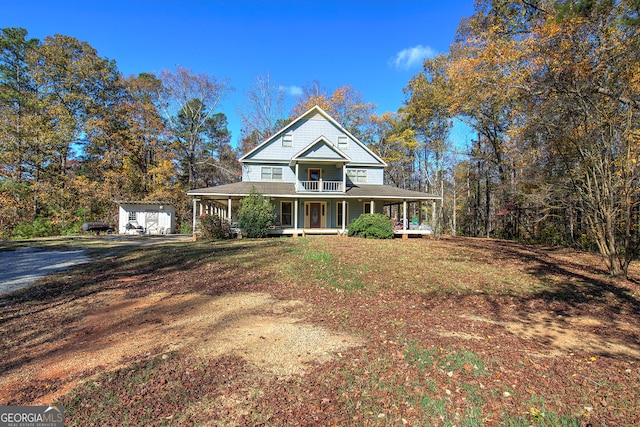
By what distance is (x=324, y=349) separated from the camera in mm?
3883

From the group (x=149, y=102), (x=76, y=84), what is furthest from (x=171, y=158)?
(x=76, y=84)

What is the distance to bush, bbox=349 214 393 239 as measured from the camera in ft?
53.5

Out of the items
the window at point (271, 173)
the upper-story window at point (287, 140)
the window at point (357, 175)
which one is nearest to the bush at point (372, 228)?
the window at point (357, 175)

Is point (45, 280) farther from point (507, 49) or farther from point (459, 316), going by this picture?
point (507, 49)

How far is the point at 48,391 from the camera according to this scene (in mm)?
3021

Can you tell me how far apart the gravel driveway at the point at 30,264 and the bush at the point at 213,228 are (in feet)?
17.4

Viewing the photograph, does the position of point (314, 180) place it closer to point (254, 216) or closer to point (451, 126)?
point (254, 216)

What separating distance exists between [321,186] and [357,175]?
14.0 ft

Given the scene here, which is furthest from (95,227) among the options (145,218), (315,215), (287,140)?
(315,215)

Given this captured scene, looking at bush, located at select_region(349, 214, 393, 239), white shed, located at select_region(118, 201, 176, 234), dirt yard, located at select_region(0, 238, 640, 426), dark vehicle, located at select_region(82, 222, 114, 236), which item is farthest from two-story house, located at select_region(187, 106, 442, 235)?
dirt yard, located at select_region(0, 238, 640, 426)

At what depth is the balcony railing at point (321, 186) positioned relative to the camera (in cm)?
1884

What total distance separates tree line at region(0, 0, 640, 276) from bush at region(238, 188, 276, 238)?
12.4 m

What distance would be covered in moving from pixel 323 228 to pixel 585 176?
13.9 m

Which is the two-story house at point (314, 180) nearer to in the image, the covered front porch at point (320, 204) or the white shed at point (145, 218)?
the covered front porch at point (320, 204)
